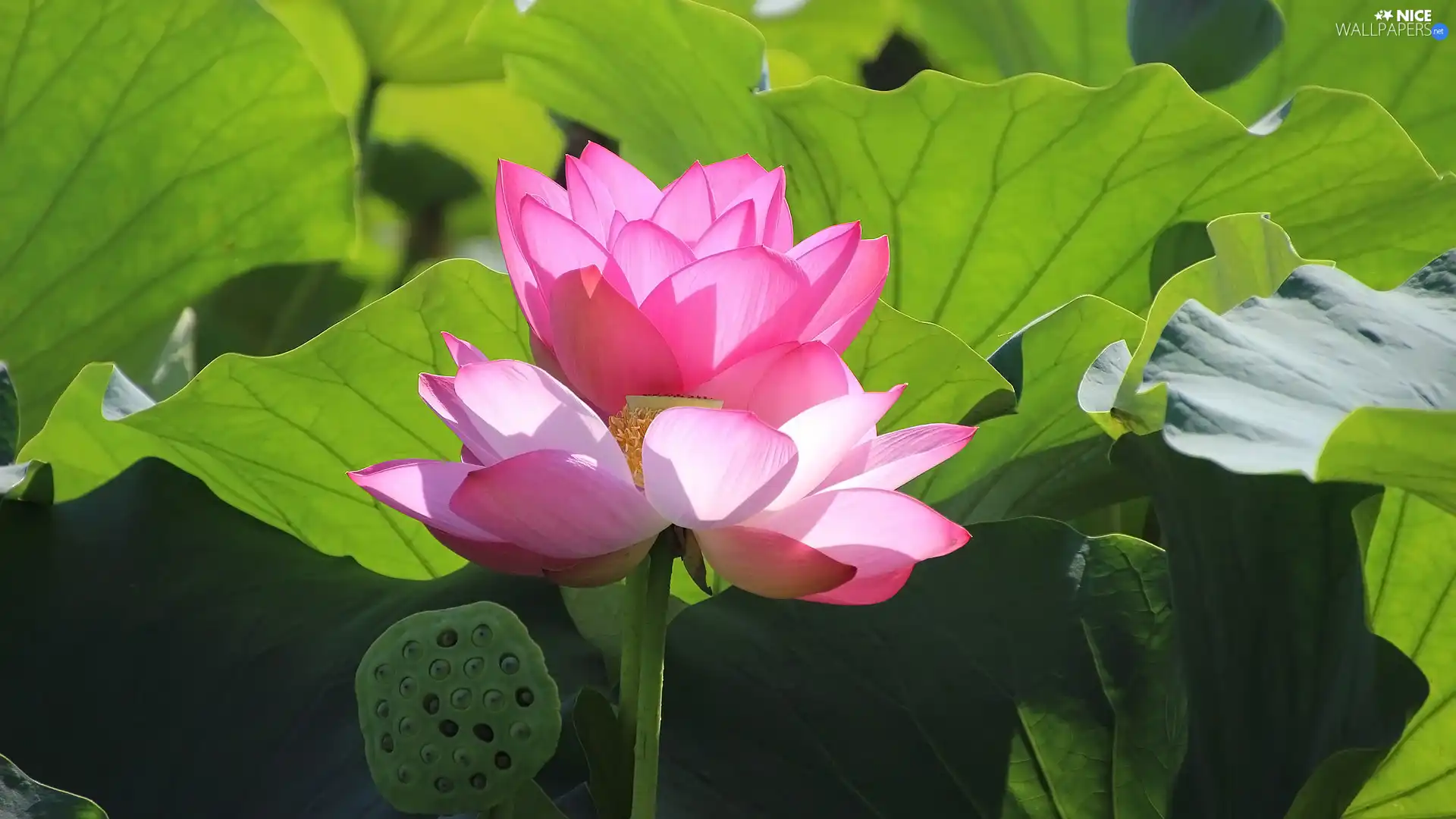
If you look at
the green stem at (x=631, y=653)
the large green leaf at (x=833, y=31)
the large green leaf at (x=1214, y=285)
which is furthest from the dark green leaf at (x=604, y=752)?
the large green leaf at (x=833, y=31)

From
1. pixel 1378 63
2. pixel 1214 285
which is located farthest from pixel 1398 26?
pixel 1214 285

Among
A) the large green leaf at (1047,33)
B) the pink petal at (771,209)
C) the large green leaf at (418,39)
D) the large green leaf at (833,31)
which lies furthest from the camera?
the large green leaf at (833,31)

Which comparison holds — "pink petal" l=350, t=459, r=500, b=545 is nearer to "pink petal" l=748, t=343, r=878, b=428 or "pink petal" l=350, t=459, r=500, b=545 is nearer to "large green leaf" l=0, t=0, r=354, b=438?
"pink petal" l=748, t=343, r=878, b=428

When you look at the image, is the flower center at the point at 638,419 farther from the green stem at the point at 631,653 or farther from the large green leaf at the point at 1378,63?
the large green leaf at the point at 1378,63

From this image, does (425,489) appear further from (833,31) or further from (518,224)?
(833,31)

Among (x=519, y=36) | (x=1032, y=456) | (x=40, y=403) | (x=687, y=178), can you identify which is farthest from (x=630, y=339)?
(x=40, y=403)

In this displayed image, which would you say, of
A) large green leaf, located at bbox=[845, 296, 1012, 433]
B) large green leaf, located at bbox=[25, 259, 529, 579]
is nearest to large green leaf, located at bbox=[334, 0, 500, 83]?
large green leaf, located at bbox=[25, 259, 529, 579]

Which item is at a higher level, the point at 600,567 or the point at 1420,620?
the point at 600,567
